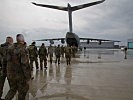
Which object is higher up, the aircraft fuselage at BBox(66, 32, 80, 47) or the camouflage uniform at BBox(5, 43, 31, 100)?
the aircraft fuselage at BBox(66, 32, 80, 47)

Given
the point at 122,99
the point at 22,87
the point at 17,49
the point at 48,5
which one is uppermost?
the point at 48,5

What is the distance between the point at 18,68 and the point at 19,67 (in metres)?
0.03

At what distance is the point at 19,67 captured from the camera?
6.04 meters

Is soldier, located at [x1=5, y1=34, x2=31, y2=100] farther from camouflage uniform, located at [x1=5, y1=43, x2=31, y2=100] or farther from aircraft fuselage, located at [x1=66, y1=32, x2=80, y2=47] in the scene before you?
aircraft fuselage, located at [x1=66, y1=32, x2=80, y2=47]

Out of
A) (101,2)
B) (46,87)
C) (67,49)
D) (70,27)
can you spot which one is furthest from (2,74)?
(70,27)

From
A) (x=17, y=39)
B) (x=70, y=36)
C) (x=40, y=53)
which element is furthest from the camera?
(x=70, y=36)

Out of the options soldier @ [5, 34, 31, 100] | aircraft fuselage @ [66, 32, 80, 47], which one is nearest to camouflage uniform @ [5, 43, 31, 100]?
soldier @ [5, 34, 31, 100]

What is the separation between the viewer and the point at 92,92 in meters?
8.67

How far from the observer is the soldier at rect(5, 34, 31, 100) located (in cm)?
594

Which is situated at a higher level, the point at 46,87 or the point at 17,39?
the point at 17,39

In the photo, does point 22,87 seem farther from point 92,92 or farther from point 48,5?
point 48,5

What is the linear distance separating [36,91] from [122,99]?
2.83 metres

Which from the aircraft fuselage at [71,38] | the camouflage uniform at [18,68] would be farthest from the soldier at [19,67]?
the aircraft fuselage at [71,38]

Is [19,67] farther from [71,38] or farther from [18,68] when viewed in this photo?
[71,38]
